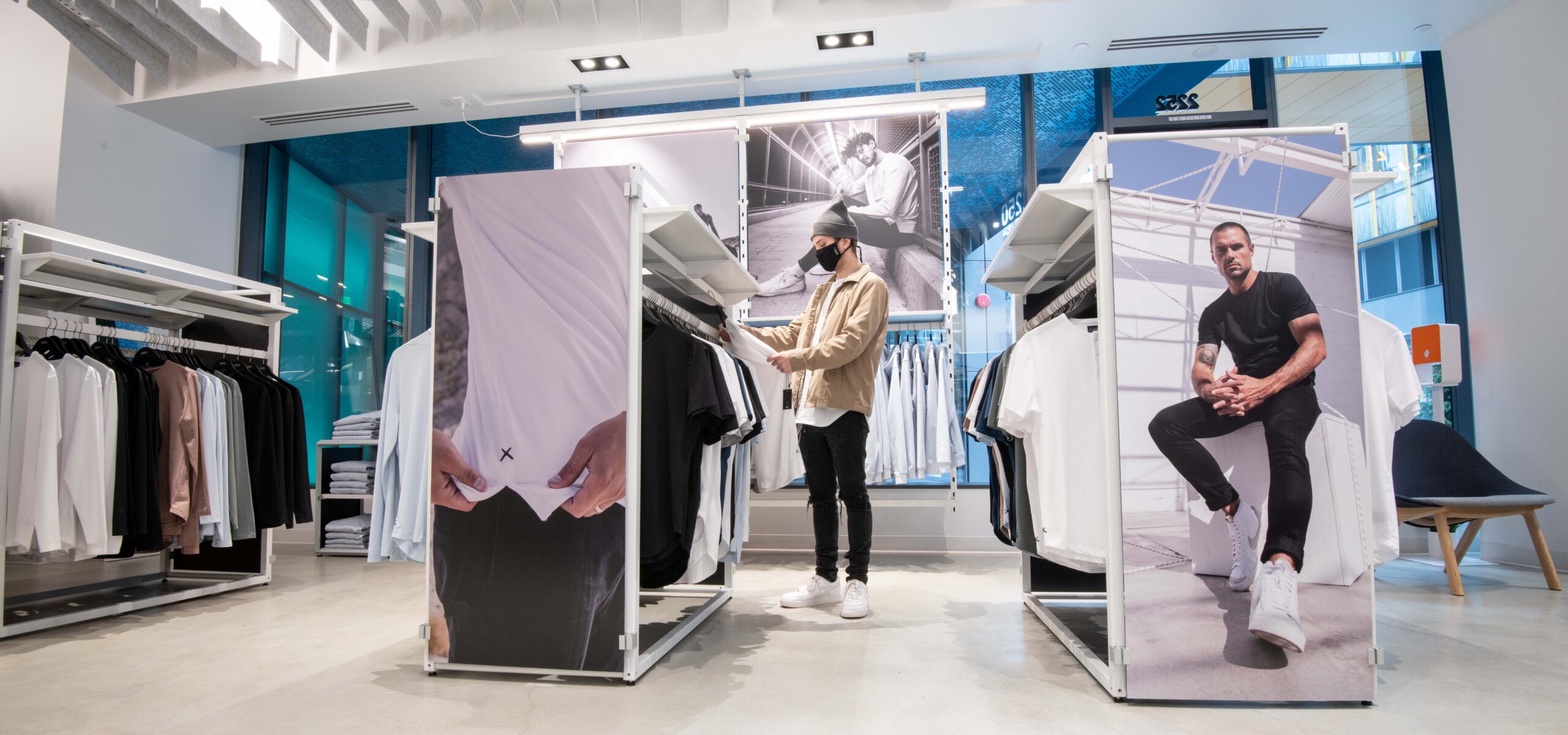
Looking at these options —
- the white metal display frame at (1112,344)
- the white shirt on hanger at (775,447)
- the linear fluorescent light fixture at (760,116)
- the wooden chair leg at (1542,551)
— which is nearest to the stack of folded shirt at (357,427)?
the linear fluorescent light fixture at (760,116)

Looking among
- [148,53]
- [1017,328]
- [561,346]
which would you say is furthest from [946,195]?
[148,53]

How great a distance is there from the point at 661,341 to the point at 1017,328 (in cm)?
184

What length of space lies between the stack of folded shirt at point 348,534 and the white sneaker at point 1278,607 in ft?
17.5

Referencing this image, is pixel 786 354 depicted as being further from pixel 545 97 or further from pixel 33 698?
pixel 545 97

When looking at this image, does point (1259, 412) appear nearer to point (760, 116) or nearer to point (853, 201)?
point (853, 201)

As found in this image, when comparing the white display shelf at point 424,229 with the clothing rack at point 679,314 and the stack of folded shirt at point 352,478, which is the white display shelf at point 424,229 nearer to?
the clothing rack at point 679,314

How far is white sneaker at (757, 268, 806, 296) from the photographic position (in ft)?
16.5

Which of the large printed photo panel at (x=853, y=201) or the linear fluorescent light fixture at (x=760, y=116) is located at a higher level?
the linear fluorescent light fixture at (x=760, y=116)

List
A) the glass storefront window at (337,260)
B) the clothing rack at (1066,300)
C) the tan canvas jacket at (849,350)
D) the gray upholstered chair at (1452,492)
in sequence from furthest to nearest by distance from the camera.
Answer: the glass storefront window at (337,260) < the gray upholstered chair at (1452,492) < the tan canvas jacket at (849,350) < the clothing rack at (1066,300)

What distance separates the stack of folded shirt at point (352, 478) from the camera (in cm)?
532

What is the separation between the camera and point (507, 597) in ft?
7.54

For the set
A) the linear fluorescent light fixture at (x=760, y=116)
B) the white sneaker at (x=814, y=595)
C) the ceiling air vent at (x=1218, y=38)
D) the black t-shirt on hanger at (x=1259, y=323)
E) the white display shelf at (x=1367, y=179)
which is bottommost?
the white sneaker at (x=814, y=595)

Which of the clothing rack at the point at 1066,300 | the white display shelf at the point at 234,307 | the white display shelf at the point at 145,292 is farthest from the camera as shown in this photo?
the white display shelf at the point at 234,307

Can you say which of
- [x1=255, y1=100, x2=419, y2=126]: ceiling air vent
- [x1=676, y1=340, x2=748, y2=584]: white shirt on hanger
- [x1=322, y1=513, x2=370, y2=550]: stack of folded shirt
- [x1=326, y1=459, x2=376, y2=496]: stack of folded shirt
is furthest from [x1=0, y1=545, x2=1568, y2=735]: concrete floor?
[x1=255, y1=100, x2=419, y2=126]: ceiling air vent
